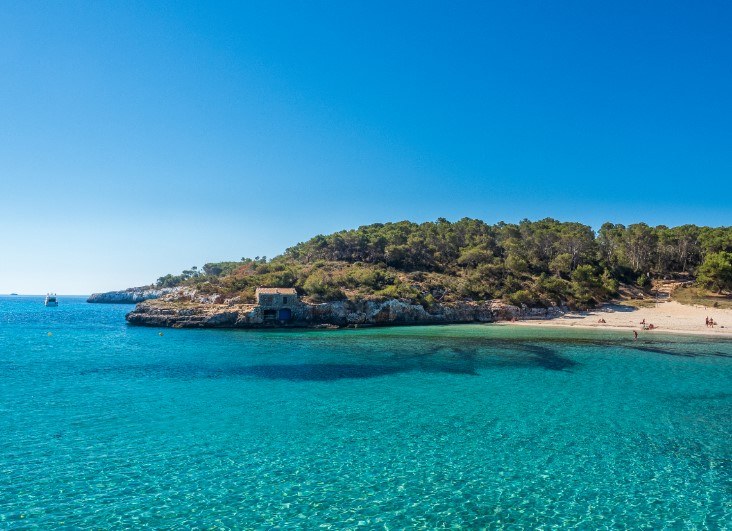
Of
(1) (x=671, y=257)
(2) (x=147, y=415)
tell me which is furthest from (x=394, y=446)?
(1) (x=671, y=257)

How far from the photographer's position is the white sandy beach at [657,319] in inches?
2135

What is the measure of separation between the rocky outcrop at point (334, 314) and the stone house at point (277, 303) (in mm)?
664

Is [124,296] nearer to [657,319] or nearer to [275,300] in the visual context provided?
[275,300]

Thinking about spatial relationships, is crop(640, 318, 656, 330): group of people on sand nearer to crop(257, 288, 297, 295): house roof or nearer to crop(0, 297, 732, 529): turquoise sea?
crop(0, 297, 732, 529): turquoise sea

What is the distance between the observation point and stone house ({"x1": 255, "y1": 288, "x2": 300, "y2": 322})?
2466 inches

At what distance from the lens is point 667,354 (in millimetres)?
37156

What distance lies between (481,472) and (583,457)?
420 centimetres

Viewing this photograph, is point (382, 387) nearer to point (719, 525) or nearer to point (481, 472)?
point (481, 472)

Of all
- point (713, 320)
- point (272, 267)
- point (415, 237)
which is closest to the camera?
point (713, 320)

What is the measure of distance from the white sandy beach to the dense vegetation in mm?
6116

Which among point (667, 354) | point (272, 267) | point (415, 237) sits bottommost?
point (667, 354)

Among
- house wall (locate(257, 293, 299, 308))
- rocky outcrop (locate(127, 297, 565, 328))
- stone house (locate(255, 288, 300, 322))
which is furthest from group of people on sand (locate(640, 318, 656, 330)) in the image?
house wall (locate(257, 293, 299, 308))

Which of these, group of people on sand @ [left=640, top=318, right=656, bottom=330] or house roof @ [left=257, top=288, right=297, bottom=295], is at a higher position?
house roof @ [left=257, top=288, right=297, bottom=295]

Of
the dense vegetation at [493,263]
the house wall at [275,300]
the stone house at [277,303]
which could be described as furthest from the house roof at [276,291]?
the dense vegetation at [493,263]
